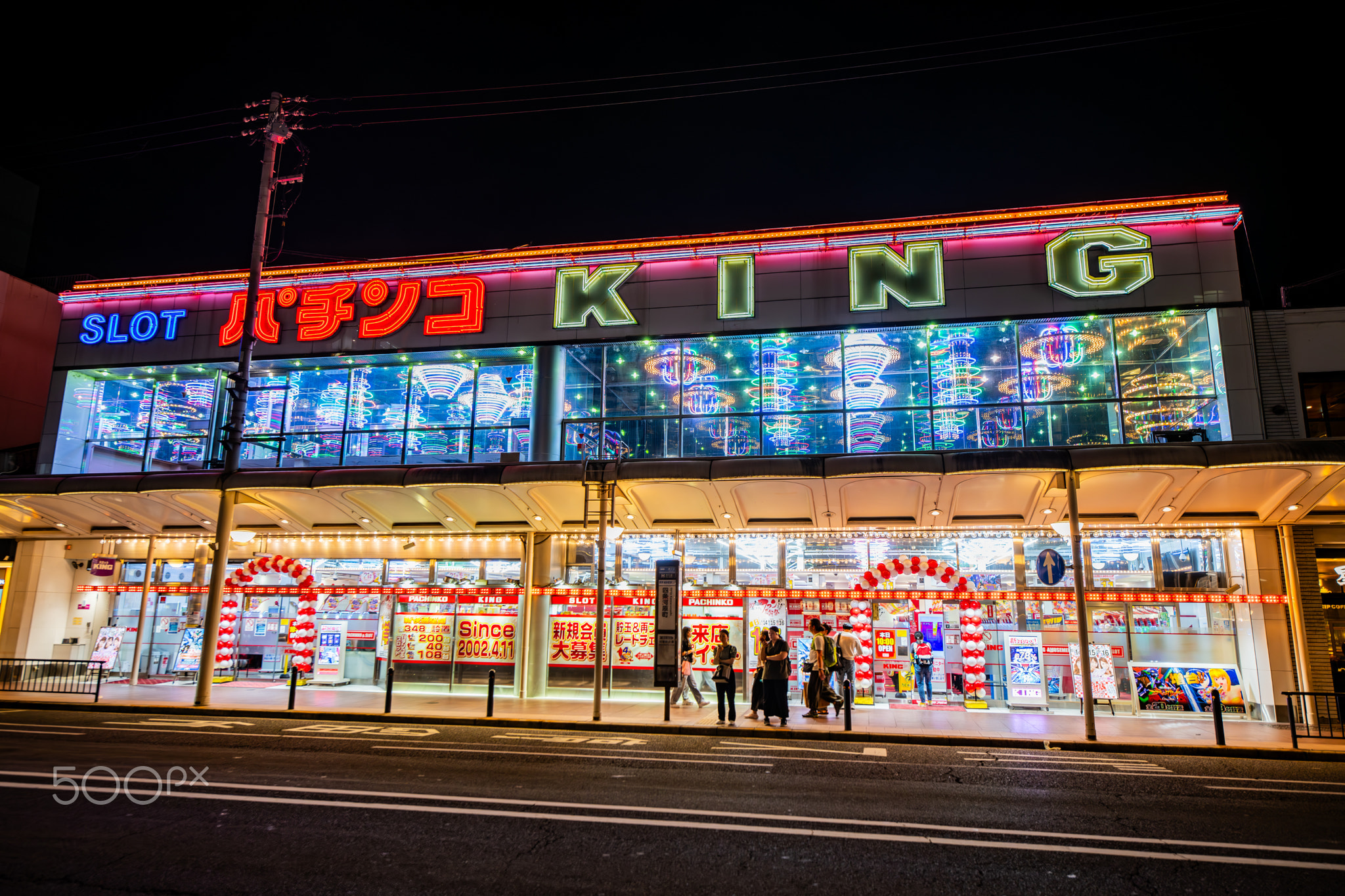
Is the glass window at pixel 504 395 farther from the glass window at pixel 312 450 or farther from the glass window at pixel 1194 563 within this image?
the glass window at pixel 1194 563

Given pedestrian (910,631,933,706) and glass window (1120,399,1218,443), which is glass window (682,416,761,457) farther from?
glass window (1120,399,1218,443)

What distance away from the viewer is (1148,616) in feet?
57.1

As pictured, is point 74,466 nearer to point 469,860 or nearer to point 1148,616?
point 469,860

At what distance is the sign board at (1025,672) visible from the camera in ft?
57.4

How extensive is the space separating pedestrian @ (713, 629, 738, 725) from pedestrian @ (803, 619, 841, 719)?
1600mm

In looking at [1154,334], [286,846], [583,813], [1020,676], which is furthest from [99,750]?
[1154,334]

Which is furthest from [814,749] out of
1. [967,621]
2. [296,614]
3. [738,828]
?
[296,614]

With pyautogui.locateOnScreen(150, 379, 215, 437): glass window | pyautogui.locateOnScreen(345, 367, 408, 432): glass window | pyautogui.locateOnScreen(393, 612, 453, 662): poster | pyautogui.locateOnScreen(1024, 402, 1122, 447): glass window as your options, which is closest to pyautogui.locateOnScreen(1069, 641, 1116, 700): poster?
pyautogui.locateOnScreen(1024, 402, 1122, 447): glass window

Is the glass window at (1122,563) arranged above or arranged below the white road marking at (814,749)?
above

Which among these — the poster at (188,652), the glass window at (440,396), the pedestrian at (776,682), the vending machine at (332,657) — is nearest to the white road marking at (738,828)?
the pedestrian at (776,682)

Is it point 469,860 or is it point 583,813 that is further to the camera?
point 583,813

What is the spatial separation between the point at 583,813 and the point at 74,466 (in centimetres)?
2231

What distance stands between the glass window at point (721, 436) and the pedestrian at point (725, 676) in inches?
193

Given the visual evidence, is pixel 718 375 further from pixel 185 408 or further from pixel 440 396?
pixel 185 408
